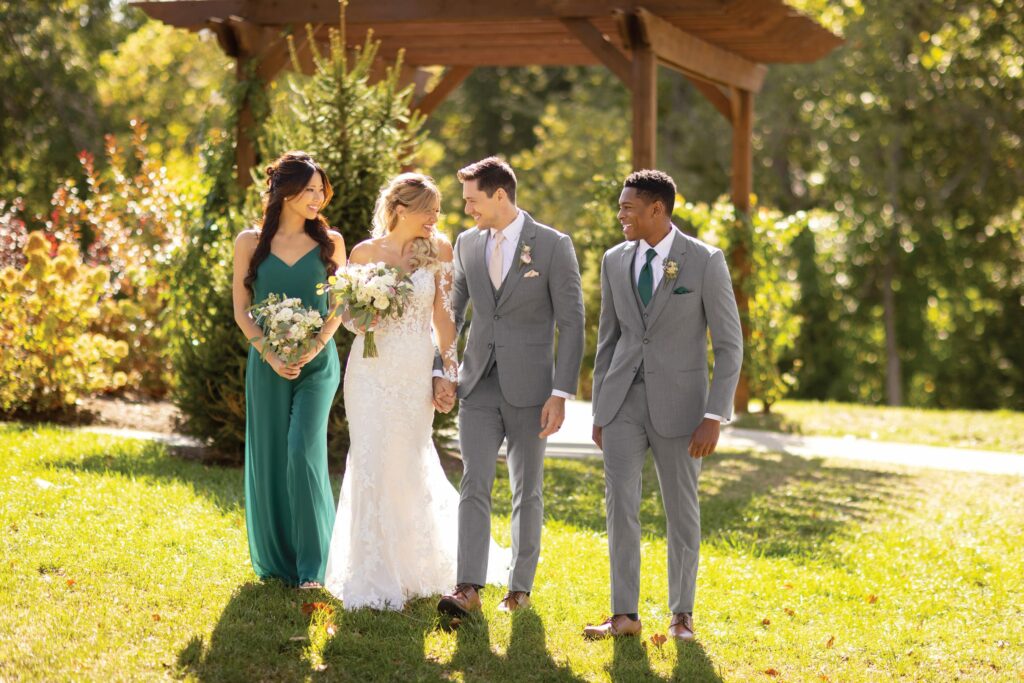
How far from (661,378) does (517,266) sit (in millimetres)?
847

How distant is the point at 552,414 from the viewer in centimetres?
564

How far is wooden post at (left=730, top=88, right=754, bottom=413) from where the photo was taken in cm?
1334

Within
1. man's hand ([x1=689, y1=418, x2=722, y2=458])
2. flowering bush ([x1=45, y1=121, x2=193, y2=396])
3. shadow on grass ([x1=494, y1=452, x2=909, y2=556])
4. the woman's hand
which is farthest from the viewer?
flowering bush ([x1=45, y1=121, x2=193, y2=396])

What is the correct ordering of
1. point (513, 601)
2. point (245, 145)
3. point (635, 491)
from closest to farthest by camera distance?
point (635, 491) < point (513, 601) < point (245, 145)

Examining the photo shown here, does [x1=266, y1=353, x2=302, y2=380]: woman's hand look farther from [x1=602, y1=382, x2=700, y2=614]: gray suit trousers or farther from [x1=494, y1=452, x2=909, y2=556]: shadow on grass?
[x1=494, y1=452, x2=909, y2=556]: shadow on grass

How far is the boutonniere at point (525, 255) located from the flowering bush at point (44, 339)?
579 cm

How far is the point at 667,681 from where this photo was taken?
5.09 m

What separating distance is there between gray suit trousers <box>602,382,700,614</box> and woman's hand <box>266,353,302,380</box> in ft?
4.95

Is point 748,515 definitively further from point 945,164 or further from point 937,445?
point 945,164

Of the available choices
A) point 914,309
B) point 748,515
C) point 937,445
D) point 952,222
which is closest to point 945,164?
point 952,222

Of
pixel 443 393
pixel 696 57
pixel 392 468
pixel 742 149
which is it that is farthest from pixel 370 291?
pixel 742 149

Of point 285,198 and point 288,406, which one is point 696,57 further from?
point 288,406

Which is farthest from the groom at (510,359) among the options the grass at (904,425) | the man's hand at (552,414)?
the grass at (904,425)

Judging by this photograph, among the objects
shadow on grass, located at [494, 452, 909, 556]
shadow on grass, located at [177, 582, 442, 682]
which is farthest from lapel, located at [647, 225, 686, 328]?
shadow on grass, located at [494, 452, 909, 556]
